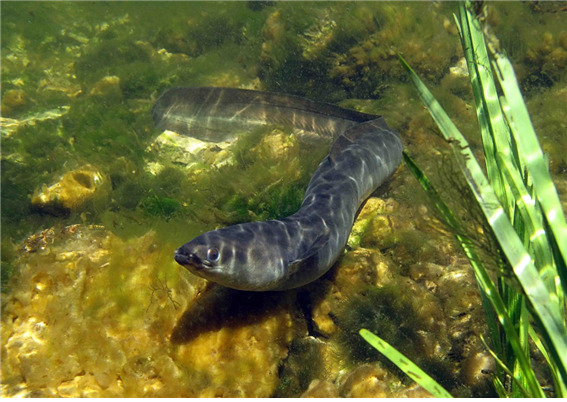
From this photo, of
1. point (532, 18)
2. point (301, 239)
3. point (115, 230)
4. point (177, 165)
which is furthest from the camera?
point (532, 18)

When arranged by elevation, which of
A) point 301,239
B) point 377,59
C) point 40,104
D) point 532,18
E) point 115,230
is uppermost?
point 532,18

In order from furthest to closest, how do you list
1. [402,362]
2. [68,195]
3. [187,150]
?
[187,150] < [68,195] < [402,362]

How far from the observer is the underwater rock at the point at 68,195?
17.1 ft

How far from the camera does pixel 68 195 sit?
206 inches

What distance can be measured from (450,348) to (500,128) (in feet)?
7.94

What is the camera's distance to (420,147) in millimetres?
6469

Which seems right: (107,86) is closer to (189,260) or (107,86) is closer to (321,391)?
(189,260)

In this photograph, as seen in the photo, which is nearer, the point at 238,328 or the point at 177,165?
the point at 238,328

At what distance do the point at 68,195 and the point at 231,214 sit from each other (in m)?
2.78

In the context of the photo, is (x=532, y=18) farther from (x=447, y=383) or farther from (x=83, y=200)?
(x=83, y=200)

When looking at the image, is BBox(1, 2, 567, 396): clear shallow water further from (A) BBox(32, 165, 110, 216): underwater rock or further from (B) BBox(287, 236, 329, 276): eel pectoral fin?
(B) BBox(287, 236, 329, 276): eel pectoral fin

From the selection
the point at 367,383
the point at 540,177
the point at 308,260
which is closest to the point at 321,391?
the point at 367,383

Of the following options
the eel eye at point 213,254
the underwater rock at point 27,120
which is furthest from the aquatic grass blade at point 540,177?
the underwater rock at point 27,120

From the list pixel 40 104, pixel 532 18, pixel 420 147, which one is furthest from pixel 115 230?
pixel 532 18
